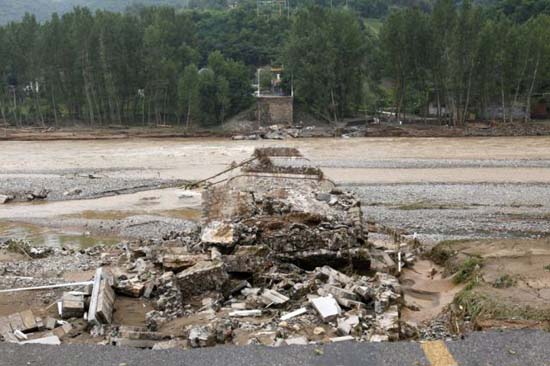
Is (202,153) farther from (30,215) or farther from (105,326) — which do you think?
(105,326)

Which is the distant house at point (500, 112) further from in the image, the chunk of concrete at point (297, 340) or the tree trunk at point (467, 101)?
the chunk of concrete at point (297, 340)

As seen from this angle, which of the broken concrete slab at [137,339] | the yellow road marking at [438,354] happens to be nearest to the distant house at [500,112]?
the broken concrete slab at [137,339]

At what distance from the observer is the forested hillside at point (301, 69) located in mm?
56031

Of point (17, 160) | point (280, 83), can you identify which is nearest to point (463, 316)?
point (17, 160)

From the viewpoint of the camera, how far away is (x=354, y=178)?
3133cm

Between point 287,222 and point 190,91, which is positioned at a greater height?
point 190,91

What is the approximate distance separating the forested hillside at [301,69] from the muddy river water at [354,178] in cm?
1029

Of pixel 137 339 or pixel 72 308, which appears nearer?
pixel 137 339

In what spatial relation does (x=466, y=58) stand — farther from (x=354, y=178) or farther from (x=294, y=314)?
(x=294, y=314)

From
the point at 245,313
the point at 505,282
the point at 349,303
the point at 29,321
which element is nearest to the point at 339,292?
the point at 349,303

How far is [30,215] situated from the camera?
23469mm

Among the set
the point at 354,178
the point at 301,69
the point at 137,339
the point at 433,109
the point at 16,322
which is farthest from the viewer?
the point at 433,109

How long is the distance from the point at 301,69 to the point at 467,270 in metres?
53.0

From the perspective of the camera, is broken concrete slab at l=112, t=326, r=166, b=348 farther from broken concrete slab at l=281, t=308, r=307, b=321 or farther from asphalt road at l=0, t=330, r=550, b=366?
broken concrete slab at l=281, t=308, r=307, b=321
